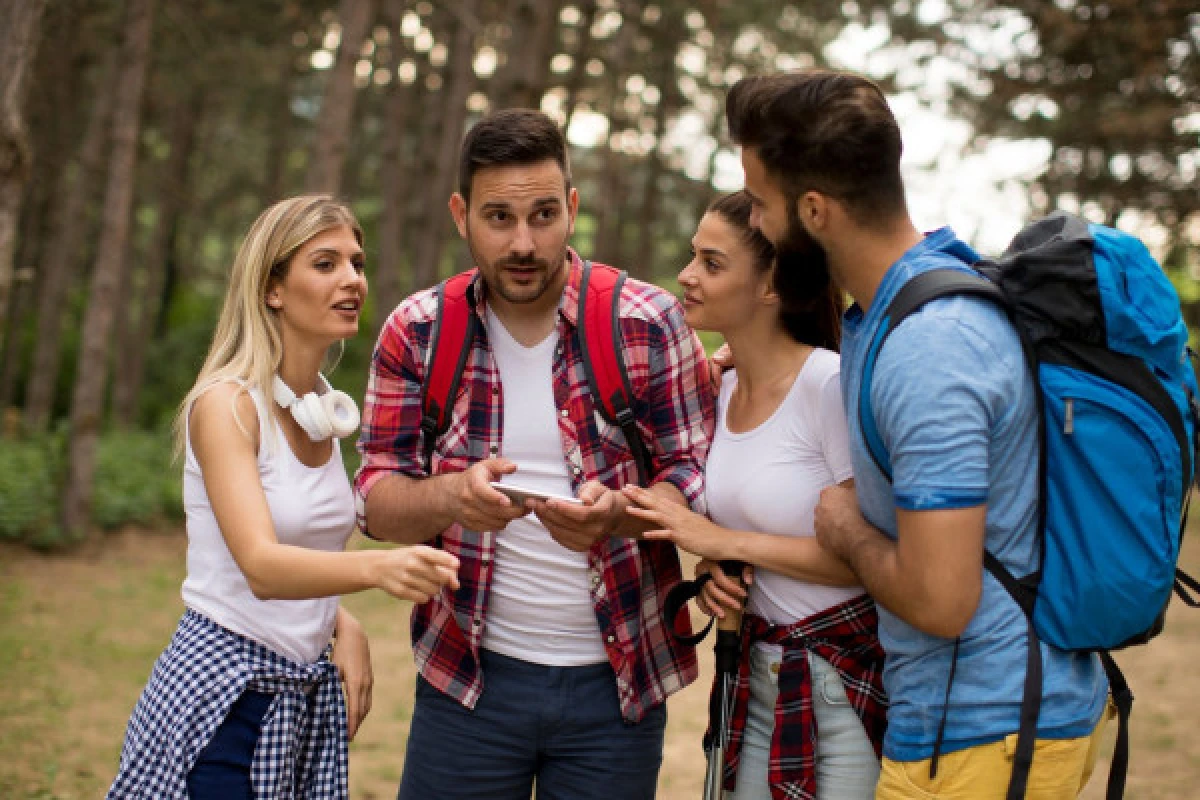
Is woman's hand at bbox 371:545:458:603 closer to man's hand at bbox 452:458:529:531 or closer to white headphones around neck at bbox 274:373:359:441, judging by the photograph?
man's hand at bbox 452:458:529:531

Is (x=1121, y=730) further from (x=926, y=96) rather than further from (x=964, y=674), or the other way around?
(x=926, y=96)

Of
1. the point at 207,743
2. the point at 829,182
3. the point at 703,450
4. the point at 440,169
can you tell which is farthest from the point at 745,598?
the point at 440,169

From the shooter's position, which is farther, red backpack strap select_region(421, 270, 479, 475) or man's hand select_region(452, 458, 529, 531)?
red backpack strap select_region(421, 270, 479, 475)

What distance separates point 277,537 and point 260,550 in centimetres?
23

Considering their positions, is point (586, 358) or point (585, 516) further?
point (586, 358)

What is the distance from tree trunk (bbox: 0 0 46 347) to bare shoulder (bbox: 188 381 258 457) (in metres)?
3.17

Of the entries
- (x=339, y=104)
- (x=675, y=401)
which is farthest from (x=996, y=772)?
(x=339, y=104)

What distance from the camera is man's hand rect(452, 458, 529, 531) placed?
2993mm

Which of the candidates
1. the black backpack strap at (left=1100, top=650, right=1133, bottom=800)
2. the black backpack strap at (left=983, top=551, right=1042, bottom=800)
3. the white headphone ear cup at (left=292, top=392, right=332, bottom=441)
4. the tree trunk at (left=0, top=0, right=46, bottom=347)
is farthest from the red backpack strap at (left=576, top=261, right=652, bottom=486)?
the tree trunk at (left=0, top=0, right=46, bottom=347)

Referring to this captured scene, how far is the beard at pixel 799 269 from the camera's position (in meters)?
2.70

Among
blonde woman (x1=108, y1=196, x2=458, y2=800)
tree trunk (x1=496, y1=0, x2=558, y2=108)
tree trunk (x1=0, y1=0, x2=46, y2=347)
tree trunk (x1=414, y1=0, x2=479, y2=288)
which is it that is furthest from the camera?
tree trunk (x1=414, y1=0, x2=479, y2=288)

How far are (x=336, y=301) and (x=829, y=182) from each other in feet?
4.85

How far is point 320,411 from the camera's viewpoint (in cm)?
320

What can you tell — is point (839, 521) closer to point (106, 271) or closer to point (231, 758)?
point (231, 758)
